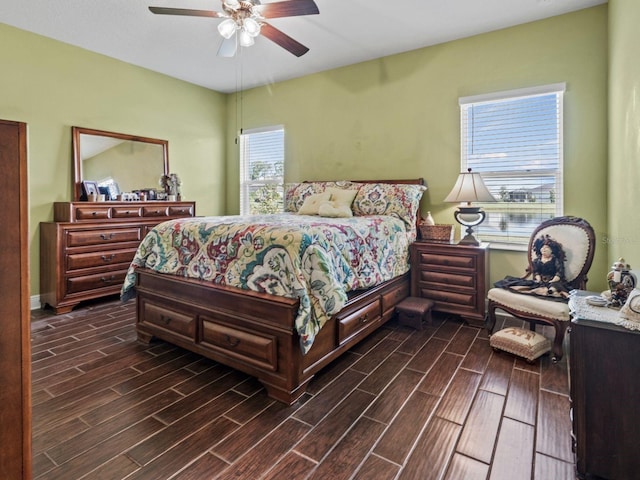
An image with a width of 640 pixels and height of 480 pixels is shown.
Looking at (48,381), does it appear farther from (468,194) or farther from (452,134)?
(452,134)

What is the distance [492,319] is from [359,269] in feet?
4.03

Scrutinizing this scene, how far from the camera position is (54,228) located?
3.58 meters

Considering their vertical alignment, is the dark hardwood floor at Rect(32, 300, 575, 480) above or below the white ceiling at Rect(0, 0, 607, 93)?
below

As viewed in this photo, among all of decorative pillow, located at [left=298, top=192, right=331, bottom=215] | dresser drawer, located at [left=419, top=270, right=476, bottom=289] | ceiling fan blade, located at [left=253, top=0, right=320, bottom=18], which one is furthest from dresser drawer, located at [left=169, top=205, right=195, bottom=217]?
dresser drawer, located at [left=419, top=270, right=476, bottom=289]

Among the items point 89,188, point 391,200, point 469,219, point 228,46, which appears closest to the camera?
point 228,46

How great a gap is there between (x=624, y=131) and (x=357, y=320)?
2216 mm

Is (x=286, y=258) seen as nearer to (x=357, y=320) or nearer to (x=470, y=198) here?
(x=357, y=320)

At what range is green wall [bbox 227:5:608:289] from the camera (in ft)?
10.4

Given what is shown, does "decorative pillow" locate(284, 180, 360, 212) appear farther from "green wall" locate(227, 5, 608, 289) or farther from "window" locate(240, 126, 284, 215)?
"window" locate(240, 126, 284, 215)

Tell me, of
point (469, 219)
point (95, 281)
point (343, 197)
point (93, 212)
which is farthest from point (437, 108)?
point (95, 281)

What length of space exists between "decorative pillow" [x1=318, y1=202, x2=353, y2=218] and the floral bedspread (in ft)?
1.73

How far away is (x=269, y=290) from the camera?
6.97ft

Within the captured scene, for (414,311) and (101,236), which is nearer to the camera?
(414,311)

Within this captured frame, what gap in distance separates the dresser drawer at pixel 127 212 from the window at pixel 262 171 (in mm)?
1731
